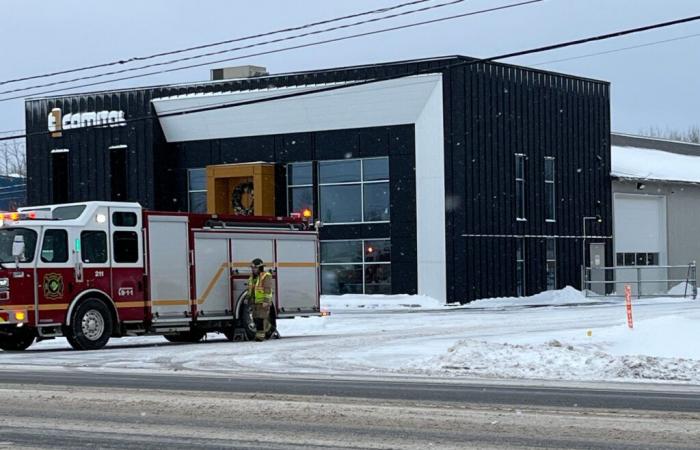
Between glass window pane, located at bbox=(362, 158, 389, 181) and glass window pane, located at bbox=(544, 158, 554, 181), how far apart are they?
7.46m

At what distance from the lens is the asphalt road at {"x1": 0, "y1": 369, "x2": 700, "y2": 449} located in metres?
10.8

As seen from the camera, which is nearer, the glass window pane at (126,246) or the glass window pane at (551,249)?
the glass window pane at (126,246)

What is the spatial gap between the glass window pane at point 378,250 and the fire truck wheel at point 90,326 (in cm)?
2421

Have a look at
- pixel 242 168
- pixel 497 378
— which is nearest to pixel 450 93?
pixel 242 168

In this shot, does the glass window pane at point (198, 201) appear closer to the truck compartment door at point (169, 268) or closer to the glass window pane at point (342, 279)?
the glass window pane at point (342, 279)

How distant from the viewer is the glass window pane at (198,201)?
5203cm

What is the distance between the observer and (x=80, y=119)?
53.8 meters

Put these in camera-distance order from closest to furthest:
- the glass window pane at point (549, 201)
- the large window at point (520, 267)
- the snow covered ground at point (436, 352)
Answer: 1. the snow covered ground at point (436, 352)
2. the large window at point (520, 267)
3. the glass window pane at point (549, 201)

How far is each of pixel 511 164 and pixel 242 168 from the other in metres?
10.5

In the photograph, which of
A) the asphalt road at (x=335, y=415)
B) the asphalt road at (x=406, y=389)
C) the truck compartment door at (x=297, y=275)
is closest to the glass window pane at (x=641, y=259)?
the truck compartment door at (x=297, y=275)

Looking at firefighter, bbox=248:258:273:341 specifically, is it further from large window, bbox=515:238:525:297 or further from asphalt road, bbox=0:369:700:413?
large window, bbox=515:238:525:297

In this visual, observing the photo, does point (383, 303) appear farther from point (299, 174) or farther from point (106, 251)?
point (106, 251)

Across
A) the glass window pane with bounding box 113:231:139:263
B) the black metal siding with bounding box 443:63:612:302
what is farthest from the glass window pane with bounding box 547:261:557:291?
the glass window pane with bounding box 113:231:139:263

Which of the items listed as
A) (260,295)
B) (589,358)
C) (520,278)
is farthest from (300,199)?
(589,358)
